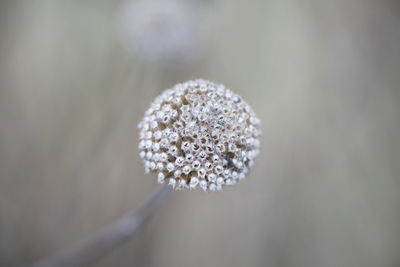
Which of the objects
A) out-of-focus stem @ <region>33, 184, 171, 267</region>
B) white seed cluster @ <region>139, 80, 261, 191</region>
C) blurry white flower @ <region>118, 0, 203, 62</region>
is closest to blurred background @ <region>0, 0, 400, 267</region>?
blurry white flower @ <region>118, 0, 203, 62</region>

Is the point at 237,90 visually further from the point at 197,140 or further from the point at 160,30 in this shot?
the point at 197,140

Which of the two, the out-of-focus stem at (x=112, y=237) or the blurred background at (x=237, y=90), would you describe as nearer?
the out-of-focus stem at (x=112, y=237)

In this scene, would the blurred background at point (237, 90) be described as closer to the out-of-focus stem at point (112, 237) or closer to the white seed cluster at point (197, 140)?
the out-of-focus stem at point (112, 237)

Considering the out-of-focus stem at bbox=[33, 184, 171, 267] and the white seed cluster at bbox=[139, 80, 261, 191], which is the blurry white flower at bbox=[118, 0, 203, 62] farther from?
the white seed cluster at bbox=[139, 80, 261, 191]

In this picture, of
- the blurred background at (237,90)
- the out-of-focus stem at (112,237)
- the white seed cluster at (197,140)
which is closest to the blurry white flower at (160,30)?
the blurred background at (237,90)

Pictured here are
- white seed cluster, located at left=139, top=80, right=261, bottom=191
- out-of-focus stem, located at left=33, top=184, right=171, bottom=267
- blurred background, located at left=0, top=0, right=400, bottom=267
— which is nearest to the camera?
white seed cluster, located at left=139, top=80, right=261, bottom=191

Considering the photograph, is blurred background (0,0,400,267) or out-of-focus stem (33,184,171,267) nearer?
out-of-focus stem (33,184,171,267)
